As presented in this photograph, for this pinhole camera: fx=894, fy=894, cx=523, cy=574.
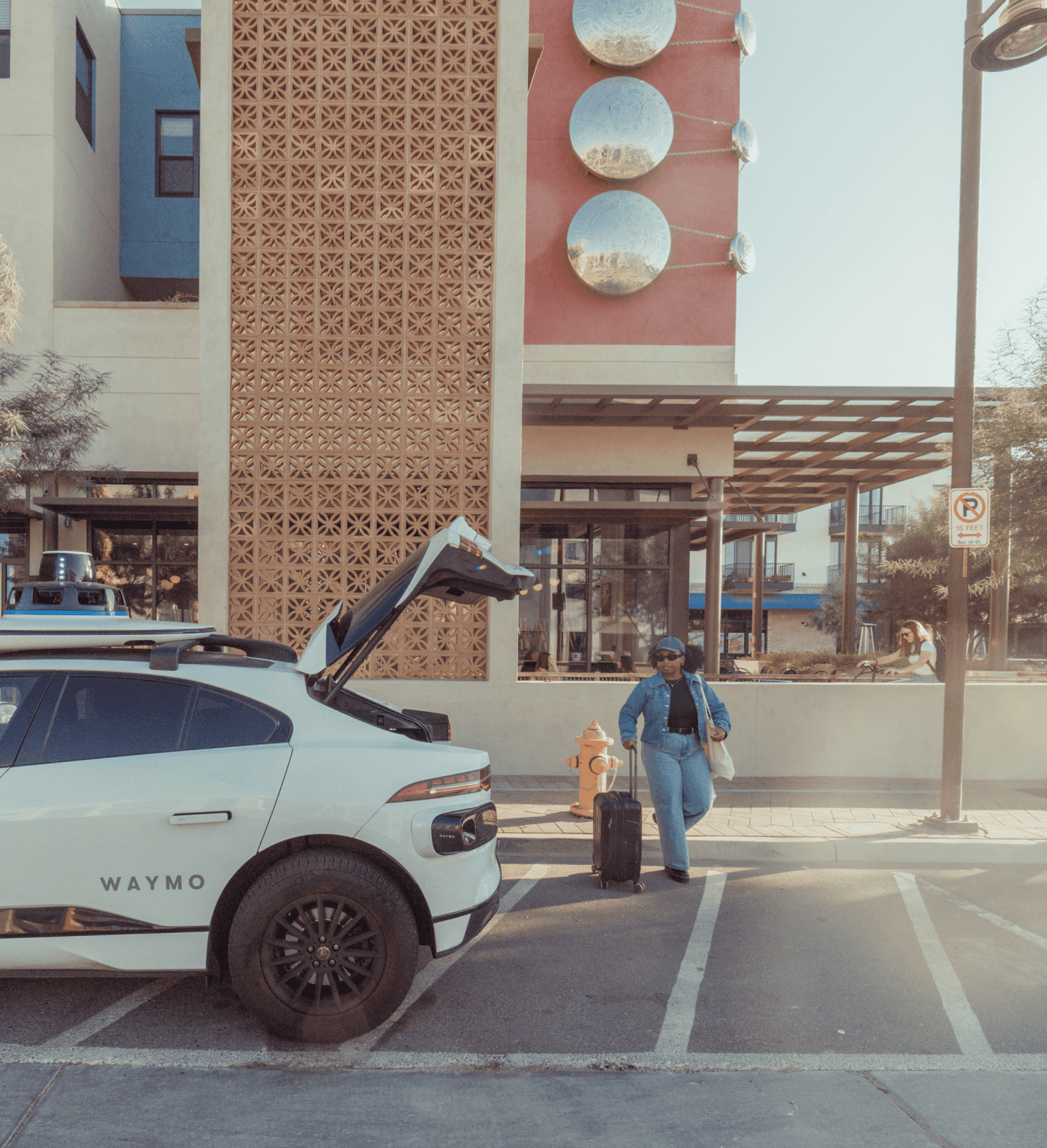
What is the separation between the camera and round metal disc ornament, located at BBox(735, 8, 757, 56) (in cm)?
1392

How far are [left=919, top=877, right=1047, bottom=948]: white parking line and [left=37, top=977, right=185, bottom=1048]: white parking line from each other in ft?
15.3

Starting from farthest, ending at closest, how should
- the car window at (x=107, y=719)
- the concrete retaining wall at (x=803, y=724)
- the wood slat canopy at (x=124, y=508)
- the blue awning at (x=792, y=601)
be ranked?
the blue awning at (x=792, y=601) < the wood slat canopy at (x=124, y=508) < the concrete retaining wall at (x=803, y=724) < the car window at (x=107, y=719)

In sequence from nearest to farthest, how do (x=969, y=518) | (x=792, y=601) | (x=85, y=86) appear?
(x=969, y=518), (x=85, y=86), (x=792, y=601)

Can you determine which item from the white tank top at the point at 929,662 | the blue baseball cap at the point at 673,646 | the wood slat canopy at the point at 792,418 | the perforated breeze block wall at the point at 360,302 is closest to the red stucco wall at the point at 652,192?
the wood slat canopy at the point at 792,418

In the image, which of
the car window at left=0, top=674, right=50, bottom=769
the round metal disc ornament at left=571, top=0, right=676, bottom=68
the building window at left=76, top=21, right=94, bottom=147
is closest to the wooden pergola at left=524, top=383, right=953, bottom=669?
the round metal disc ornament at left=571, top=0, right=676, bottom=68

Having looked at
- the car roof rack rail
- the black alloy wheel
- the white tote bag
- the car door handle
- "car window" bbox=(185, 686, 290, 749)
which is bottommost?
the black alloy wheel

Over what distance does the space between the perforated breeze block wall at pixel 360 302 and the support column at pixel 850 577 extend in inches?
498

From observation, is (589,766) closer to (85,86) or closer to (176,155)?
(85,86)

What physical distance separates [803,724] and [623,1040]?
6.22 m

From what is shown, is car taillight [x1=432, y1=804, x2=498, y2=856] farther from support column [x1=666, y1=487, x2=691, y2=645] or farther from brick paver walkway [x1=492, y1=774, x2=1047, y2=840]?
support column [x1=666, y1=487, x2=691, y2=645]

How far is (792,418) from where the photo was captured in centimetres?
1338

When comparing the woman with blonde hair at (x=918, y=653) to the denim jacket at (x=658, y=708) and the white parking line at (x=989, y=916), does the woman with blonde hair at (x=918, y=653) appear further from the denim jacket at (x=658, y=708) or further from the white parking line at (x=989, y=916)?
the denim jacket at (x=658, y=708)

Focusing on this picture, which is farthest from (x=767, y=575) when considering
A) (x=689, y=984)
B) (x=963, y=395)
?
(x=689, y=984)

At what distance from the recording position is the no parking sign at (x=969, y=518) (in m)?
7.25
